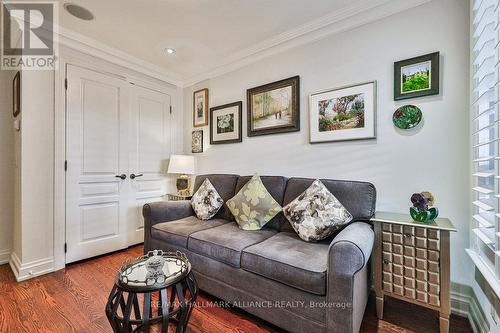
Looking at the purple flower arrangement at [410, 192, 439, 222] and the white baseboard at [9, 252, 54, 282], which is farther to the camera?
the white baseboard at [9, 252, 54, 282]

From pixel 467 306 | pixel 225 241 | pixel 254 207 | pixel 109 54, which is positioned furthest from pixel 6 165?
pixel 467 306

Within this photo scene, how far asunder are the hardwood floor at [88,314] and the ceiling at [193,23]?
245cm

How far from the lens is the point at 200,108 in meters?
3.34

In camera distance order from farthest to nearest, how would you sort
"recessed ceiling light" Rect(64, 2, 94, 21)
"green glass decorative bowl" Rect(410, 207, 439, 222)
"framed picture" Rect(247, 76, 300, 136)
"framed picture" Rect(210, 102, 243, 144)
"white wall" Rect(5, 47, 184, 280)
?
1. "framed picture" Rect(210, 102, 243, 144)
2. "framed picture" Rect(247, 76, 300, 136)
3. "white wall" Rect(5, 47, 184, 280)
4. "recessed ceiling light" Rect(64, 2, 94, 21)
5. "green glass decorative bowl" Rect(410, 207, 439, 222)

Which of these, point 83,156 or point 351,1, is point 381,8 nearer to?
point 351,1

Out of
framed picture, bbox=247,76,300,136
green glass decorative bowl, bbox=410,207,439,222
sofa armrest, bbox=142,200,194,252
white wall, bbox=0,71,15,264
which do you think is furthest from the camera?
white wall, bbox=0,71,15,264

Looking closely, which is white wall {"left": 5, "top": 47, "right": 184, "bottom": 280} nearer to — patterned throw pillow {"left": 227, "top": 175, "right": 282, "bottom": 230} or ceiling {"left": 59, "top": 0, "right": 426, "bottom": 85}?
ceiling {"left": 59, "top": 0, "right": 426, "bottom": 85}

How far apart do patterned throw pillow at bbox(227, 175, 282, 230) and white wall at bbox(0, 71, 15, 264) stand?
2517 millimetres

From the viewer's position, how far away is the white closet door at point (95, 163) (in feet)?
8.09

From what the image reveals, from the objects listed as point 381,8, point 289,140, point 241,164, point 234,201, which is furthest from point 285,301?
point 381,8

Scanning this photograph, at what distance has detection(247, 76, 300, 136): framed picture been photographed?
7.85ft

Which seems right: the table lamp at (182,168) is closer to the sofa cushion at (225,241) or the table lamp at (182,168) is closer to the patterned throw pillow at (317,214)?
the sofa cushion at (225,241)

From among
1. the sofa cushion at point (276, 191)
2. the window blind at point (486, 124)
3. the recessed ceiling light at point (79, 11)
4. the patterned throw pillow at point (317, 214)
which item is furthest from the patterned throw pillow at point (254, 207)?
the recessed ceiling light at point (79, 11)

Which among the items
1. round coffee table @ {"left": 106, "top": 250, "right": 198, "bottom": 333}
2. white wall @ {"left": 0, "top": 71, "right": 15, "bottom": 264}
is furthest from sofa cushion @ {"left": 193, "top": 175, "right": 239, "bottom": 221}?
white wall @ {"left": 0, "top": 71, "right": 15, "bottom": 264}
